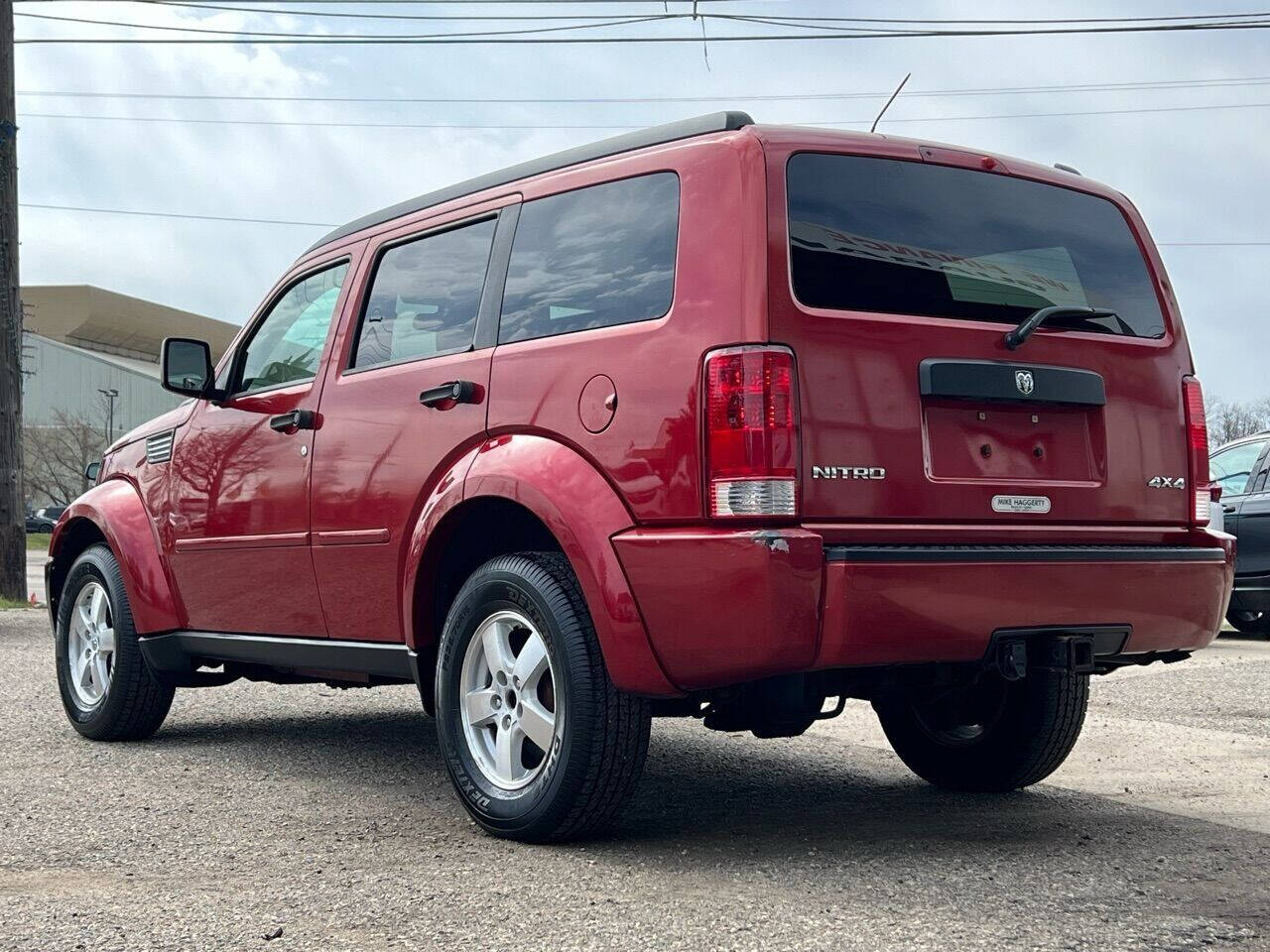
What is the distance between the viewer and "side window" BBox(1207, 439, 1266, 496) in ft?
41.9

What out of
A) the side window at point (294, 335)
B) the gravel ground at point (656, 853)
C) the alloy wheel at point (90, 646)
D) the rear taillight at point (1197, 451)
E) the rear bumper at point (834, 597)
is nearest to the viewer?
the gravel ground at point (656, 853)

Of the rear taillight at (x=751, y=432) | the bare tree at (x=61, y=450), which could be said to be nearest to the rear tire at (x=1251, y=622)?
the rear taillight at (x=751, y=432)

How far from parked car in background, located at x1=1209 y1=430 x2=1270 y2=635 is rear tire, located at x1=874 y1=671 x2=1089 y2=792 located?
22.9 ft

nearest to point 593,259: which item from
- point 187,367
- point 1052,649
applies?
point 1052,649

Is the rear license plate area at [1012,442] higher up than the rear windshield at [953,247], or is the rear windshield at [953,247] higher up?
the rear windshield at [953,247]

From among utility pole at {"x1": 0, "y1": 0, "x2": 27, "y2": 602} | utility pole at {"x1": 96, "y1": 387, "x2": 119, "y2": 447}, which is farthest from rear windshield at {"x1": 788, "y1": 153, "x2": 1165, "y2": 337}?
utility pole at {"x1": 96, "y1": 387, "x2": 119, "y2": 447}

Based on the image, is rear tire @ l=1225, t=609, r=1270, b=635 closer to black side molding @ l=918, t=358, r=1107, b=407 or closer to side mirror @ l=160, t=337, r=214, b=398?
black side molding @ l=918, t=358, r=1107, b=407

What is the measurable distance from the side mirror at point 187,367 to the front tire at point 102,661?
0.97 m

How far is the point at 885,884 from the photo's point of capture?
12.6 ft

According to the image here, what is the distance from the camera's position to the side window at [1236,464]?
502 inches

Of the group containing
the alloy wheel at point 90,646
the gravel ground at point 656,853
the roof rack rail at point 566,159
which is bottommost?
the gravel ground at point 656,853

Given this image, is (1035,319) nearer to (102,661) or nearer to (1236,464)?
(102,661)

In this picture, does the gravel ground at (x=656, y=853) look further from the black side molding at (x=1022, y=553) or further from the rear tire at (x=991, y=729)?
the black side molding at (x=1022, y=553)

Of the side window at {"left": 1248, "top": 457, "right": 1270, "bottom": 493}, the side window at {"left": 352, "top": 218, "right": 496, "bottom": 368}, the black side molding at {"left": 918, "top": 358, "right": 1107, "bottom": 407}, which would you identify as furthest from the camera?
the side window at {"left": 1248, "top": 457, "right": 1270, "bottom": 493}
